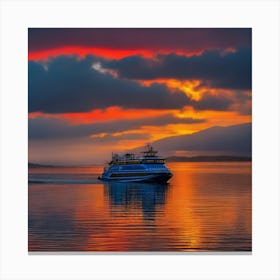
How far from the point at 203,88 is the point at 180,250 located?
2.13 metres

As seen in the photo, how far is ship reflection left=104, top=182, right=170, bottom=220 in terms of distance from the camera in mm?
10499

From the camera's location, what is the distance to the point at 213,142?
10.2 metres

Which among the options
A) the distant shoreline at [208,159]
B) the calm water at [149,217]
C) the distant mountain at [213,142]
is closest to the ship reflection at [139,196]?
the calm water at [149,217]

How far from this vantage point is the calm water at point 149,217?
9.80 m

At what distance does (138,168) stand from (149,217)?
2008 mm

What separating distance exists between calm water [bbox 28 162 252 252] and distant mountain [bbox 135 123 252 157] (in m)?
0.18

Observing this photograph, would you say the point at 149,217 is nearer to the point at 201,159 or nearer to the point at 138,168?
the point at 201,159

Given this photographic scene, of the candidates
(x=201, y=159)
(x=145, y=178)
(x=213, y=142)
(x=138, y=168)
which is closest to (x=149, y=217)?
(x=201, y=159)

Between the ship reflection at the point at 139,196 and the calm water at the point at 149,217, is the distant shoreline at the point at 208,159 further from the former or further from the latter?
the ship reflection at the point at 139,196

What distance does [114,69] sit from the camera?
34.0ft
